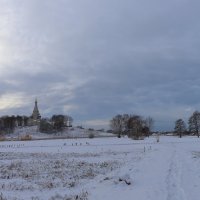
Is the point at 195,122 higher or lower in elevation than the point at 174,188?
higher

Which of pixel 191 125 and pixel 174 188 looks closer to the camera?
pixel 174 188

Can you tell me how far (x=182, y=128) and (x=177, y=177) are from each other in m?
165

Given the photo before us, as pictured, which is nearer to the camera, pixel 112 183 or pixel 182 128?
pixel 112 183

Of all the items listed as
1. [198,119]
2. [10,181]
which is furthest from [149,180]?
[198,119]

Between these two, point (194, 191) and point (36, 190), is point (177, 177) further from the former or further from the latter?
point (36, 190)

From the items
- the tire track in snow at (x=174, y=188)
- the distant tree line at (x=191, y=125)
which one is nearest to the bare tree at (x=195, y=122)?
the distant tree line at (x=191, y=125)

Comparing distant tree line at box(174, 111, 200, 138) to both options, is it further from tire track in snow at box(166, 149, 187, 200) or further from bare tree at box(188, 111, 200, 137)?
tire track in snow at box(166, 149, 187, 200)

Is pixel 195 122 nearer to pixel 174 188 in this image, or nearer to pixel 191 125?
pixel 191 125

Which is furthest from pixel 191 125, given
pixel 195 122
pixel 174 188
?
pixel 174 188

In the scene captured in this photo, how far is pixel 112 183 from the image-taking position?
1981cm

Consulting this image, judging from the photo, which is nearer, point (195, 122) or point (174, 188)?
point (174, 188)

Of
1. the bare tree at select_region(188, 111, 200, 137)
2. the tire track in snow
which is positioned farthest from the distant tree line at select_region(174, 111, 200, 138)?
the tire track in snow

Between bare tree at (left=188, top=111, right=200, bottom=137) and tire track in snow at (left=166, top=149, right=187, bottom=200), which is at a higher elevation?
bare tree at (left=188, top=111, right=200, bottom=137)

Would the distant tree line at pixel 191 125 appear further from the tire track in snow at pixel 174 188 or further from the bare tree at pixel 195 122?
the tire track in snow at pixel 174 188
